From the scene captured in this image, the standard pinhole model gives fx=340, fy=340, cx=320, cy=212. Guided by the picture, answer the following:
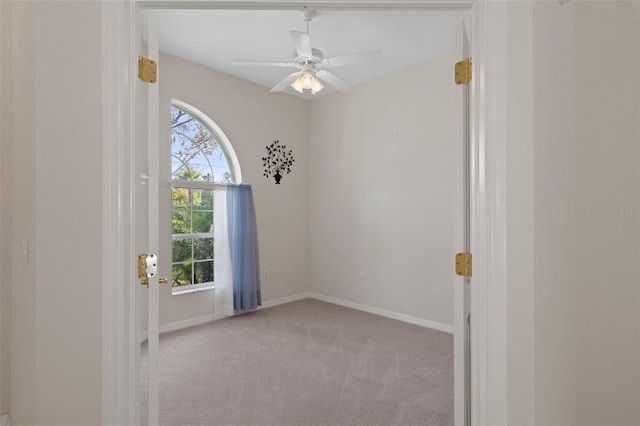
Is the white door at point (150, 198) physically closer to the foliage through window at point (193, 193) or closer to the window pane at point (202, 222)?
the foliage through window at point (193, 193)

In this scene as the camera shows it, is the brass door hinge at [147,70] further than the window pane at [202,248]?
No

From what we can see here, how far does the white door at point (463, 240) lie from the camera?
128cm

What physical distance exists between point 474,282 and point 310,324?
2959 mm

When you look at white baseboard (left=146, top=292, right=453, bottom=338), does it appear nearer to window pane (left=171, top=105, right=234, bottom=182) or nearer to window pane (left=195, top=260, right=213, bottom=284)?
window pane (left=195, top=260, right=213, bottom=284)

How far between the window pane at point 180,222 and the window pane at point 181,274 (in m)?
0.40

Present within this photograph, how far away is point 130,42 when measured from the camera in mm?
1226

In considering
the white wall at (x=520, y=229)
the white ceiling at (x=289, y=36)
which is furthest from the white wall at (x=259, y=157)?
the white wall at (x=520, y=229)

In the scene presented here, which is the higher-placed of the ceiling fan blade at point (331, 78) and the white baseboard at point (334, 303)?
the ceiling fan blade at point (331, 78)

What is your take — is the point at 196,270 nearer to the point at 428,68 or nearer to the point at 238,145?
the point at 238,145

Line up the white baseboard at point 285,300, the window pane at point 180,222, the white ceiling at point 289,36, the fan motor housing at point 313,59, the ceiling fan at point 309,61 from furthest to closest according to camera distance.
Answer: the white baseboard at point 285,300
the window pane at point 180,222
the white ceiling at point 289,36
the fan motor housing at point 313,59
the ceiling fan at point 309,61

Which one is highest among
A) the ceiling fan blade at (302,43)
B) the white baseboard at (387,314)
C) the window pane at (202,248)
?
the ceiling fan blade at (302,43)

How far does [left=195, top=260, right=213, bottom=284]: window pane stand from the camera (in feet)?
13.5

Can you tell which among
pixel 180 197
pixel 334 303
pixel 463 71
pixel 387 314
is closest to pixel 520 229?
pixel 463 71

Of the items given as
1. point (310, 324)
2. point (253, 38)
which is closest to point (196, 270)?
point (310, 324)
